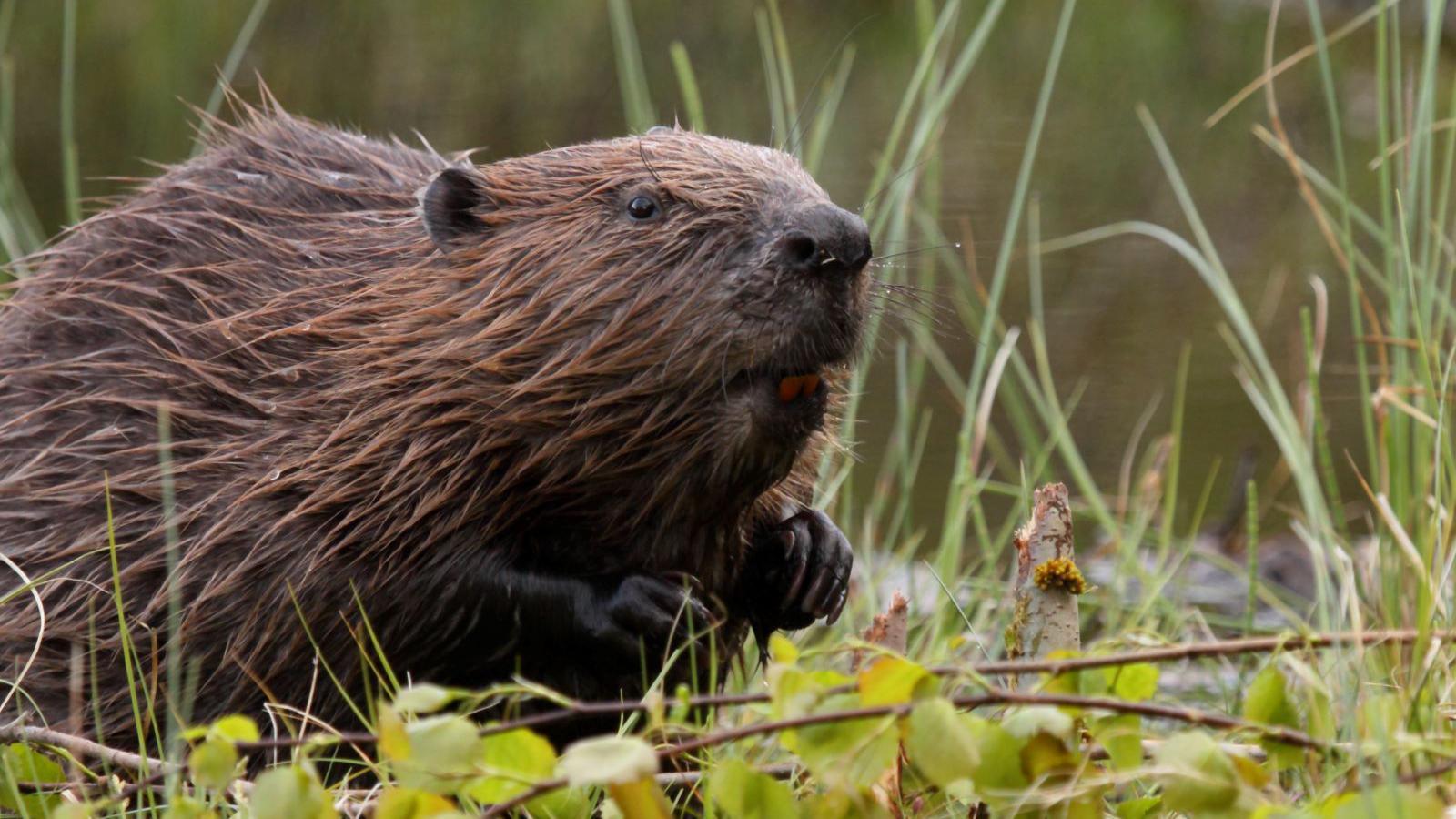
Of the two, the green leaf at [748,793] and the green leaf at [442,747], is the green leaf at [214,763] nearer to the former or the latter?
the green leaf at [442,747]

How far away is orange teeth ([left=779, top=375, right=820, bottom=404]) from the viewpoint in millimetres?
2449

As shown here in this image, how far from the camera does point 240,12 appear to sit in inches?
455

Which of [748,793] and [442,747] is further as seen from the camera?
[748,793]

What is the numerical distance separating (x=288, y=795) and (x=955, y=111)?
9367 mm

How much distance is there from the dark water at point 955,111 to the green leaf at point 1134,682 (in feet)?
12.0

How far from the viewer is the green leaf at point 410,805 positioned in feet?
5.56

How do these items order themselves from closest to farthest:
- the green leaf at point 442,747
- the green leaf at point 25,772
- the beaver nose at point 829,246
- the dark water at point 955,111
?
the green leaf at point 442,747
the green leaf at point 25,772
the beaver nose at point 829,246
the dark water at point 955,111

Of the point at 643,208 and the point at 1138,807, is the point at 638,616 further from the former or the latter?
the point at 1138,807

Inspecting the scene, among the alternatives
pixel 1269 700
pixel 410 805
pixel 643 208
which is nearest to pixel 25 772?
pixel 410 805

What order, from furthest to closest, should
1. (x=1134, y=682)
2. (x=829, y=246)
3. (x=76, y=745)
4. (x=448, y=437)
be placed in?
(x=448, y=437) → (x=829, y=246) → (x=76, y=745) → (x=1134, y=682)

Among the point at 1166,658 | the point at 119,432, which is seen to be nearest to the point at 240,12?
the point at 119,432

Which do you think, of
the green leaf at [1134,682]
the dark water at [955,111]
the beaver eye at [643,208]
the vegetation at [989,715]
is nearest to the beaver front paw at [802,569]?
the vegetation at [989,715]

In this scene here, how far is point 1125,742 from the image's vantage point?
186cm

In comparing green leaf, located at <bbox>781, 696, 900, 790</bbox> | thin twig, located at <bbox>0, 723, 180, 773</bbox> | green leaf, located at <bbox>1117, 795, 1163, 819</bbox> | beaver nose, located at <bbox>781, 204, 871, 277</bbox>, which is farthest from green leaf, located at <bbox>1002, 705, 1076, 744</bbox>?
thin twig, located at <bbox>0, 723, 180, 773</bbox>
